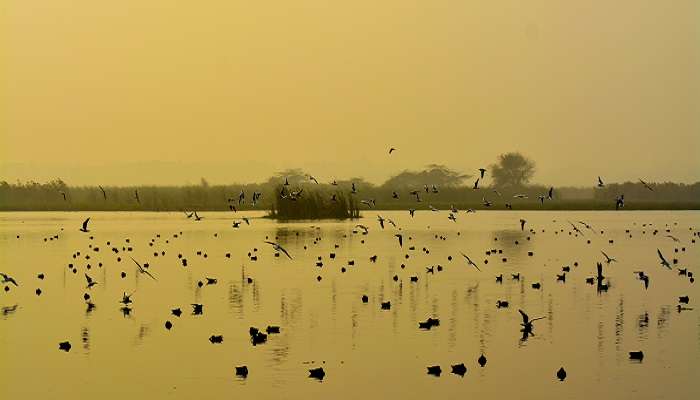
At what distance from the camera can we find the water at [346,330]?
60.9ft

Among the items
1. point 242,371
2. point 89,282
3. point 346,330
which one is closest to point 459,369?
point 242,371

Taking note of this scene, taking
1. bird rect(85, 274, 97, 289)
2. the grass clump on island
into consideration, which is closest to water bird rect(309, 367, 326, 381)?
bird rect(85, 274, 97, 289)

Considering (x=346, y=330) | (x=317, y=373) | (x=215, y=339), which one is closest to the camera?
Answer: (x=317, y=373)

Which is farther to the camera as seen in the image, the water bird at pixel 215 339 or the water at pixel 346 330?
the water bird at pixel 215 339

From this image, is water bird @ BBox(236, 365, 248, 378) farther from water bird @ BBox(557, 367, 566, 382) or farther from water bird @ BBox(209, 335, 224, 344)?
water bird @ BBox(557, 367, 566, 382)

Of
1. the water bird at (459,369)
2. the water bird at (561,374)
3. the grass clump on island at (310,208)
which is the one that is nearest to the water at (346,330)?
the water bird at (561,374)

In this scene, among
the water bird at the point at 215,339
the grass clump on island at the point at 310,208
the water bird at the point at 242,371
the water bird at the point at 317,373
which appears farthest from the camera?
the grass clump on island at the point at 310,208

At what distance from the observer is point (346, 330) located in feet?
77.0

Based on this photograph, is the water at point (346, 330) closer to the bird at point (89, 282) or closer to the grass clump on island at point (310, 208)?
the bird at point (89, 282)

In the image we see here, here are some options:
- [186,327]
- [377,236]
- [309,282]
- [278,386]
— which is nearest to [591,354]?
[278,386]

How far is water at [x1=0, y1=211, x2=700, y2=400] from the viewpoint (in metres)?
18.6

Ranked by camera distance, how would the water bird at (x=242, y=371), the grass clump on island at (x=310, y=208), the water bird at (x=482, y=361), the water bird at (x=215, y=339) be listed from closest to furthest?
the water bird at (x=242, y=371), the water bird at (x=482, y=361), the water bird at (x=215, y=339), the grass clump on island at (x=310, y=208)

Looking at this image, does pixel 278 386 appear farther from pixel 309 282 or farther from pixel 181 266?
pixel 181 266

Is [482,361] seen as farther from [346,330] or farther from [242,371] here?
[346,330]
